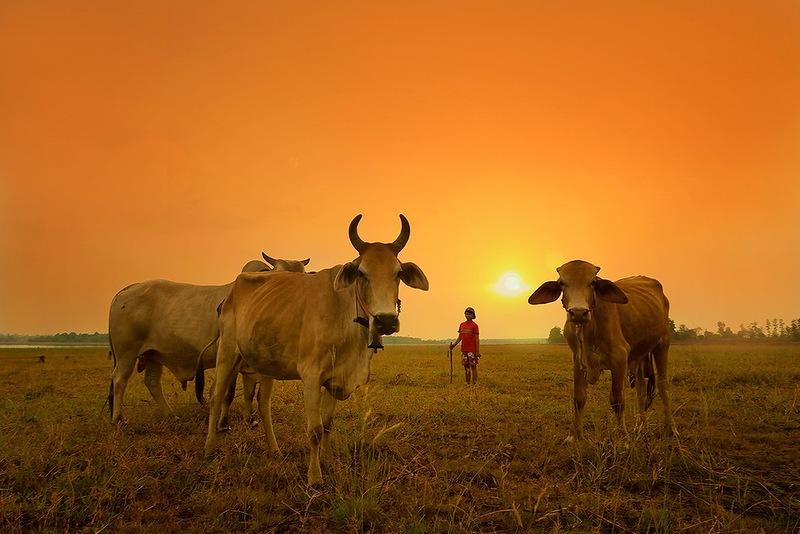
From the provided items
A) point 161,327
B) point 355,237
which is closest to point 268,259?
point 161,327

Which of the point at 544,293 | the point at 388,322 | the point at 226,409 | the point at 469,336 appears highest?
the point at 544,293

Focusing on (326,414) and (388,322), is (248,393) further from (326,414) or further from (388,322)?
(388,322)

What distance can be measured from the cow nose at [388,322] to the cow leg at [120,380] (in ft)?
19.7

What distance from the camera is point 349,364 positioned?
5980 millimetres

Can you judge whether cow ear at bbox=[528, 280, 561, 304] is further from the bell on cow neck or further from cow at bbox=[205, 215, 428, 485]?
the bell on cow neck

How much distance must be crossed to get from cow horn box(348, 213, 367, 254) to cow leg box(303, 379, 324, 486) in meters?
1.53

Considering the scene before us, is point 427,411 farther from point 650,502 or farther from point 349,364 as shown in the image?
point 650,502

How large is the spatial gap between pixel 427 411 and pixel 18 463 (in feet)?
21.7

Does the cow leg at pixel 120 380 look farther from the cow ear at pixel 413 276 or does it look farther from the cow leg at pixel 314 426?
the cow ear at pixel 413 276

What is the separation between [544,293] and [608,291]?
3.07 ft

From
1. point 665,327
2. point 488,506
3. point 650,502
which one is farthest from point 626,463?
point 665,327

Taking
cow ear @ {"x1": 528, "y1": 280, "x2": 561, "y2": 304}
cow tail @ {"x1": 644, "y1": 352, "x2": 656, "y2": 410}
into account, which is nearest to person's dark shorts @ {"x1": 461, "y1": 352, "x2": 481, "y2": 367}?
cow tail @ {"x1": 644, "y1": 352, "x2": 656, "y2": 410}

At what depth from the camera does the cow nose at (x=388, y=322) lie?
17.2ft

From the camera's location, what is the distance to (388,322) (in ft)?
17.3
